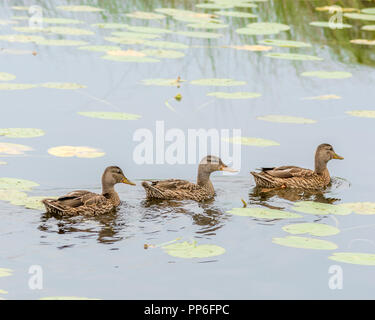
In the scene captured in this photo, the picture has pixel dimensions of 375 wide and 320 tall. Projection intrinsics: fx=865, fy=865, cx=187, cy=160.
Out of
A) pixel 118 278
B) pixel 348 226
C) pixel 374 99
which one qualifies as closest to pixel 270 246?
pixel 348 226

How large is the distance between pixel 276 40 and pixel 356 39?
1940mm

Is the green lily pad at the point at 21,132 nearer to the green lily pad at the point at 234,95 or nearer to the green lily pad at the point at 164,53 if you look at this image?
the green lily pad at the point at 234,95

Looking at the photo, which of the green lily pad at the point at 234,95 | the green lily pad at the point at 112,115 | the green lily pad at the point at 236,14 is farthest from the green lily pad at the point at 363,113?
the green lily pad at the point at 236,14

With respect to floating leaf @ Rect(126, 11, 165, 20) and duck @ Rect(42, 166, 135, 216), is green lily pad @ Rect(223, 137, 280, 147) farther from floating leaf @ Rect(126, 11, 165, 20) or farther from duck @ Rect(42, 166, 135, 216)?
floating leaf @ Rect(126, 11, 165, 20)

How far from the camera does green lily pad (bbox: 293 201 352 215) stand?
360 inches

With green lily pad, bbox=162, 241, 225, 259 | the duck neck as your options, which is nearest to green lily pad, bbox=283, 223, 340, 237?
green lily pad, bbox=162, 241, 225, 259

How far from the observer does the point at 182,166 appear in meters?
10.8

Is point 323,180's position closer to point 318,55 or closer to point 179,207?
point 179,207

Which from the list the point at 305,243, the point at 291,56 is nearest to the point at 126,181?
the point at 305,243

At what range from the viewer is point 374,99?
44.2 ft

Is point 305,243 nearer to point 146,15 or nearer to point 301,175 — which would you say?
point 301,175

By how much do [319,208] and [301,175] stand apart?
142 centimetres

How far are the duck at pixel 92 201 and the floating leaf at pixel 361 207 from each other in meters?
2.41

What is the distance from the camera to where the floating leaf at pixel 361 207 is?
916 centimetres
